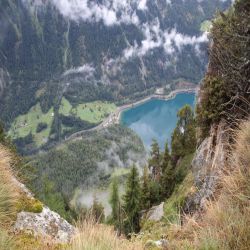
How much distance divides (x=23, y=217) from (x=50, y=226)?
0.69 metres

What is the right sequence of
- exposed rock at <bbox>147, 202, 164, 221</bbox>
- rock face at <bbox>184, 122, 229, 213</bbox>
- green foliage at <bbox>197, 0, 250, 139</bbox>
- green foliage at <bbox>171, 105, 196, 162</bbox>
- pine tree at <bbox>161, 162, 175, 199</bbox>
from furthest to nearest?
green foliage at <bbox>171, 105, 196, 162</bbox> → pine tree at <bbox>161, 162, 175, 199</bbox> → exposed rock at <bbox>147, 202, 164, 221</bbox> → green foliage at <bbox>197, 0, 250, 139</bbox> → rock face at <bbox>184, 122, 229, 213</bbox>

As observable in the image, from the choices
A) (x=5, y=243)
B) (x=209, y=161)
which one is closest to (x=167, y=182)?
(x=209, y=161)

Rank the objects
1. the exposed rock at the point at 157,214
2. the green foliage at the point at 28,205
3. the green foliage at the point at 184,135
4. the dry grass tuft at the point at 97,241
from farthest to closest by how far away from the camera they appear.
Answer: the green foliage at the point at 184,135 < the exposed rock at the point at 157,214 < the green foliage at the point at 28,205 < the dry grass tuft at the point at 97,241

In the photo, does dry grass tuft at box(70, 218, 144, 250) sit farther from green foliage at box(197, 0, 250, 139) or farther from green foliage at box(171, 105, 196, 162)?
green foliage at box(171, 105, 196, 162)

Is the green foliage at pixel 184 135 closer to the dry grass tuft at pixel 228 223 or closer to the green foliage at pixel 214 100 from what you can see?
the green foliage at pixel 214 100

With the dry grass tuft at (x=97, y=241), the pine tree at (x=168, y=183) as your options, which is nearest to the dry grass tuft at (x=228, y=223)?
the dry grass tuft at (x=97, y=241)

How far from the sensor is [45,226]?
8.80m

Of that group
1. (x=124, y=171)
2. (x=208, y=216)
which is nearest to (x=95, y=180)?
(x=124, y=171)

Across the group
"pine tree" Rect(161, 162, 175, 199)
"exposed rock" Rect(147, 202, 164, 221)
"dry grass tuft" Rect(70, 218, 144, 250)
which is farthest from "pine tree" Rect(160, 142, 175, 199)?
"dry grass tuft" Rect(70, 218, 144, 250)

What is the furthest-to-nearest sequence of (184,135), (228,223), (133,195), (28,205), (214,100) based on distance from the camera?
(184,135) < (133,195) < (214,100) < (28,205) < (228,223)

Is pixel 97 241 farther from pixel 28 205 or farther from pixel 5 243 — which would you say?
pixel 28 205

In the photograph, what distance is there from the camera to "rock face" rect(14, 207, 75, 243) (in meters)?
7.98

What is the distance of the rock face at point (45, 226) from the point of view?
7977mm

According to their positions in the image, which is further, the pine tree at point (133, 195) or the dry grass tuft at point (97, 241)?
the pine tree at point (133, 195)
